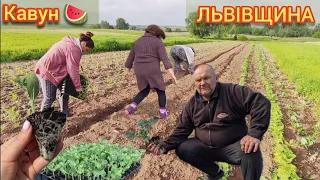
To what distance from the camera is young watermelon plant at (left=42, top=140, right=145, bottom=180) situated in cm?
251

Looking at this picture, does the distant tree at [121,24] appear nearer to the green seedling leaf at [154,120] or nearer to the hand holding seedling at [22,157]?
Result: the green seedling leaf at [154,120]

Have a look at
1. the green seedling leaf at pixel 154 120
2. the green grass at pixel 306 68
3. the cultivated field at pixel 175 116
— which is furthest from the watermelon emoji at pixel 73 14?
the green grass at pixel 306 68

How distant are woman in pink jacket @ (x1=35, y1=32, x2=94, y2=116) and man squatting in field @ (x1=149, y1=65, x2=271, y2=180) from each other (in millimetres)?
1198

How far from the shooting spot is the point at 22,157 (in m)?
1.21

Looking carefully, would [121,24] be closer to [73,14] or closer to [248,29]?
[73,14]

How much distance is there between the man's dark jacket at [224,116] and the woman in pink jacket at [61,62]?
4.01 ft

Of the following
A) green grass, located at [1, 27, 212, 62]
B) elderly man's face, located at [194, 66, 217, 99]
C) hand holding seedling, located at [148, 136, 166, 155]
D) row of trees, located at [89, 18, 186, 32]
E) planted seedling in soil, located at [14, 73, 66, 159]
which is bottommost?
hand holding seedling, located at [148, 136, 166, 155]

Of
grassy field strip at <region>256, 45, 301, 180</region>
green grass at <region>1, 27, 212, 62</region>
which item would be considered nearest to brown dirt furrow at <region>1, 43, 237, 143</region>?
green grass at <region>1, 27, 212, 62</region>

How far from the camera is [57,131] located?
1454 millimetres

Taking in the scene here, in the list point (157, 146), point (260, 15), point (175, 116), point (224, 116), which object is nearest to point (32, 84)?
point (157, 146)

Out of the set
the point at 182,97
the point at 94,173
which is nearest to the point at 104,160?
the point at 94,173

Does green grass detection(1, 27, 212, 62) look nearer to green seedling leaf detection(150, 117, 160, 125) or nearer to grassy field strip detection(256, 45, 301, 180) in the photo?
green seedling leaf detection(150, 117, 160, 125)

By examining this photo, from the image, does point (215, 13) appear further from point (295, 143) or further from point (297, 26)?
point (295, 143)

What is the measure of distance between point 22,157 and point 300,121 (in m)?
4.01
